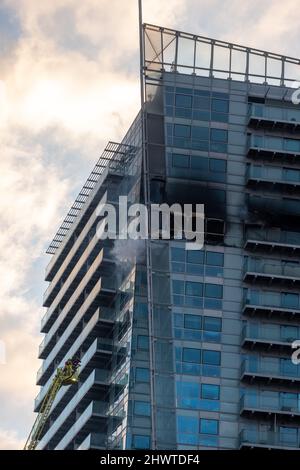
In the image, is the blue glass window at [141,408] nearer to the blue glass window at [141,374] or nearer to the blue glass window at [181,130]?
the blue glass window at [141,374]

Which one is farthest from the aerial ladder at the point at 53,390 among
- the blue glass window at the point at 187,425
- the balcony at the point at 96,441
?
the blue glass window at the point at 187,425

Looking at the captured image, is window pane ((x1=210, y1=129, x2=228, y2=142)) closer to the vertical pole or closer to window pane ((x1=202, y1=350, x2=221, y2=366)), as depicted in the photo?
the vertical pole

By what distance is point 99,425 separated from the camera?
440 ft

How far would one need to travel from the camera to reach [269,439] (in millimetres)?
120250

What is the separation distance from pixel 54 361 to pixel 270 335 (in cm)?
4703

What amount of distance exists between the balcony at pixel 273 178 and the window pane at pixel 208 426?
89.4ft

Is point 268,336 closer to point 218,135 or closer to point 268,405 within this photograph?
point 268,405

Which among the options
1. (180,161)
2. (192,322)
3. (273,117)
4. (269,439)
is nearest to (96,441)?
(192,322)

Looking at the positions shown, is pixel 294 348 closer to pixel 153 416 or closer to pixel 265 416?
pixel 265 416

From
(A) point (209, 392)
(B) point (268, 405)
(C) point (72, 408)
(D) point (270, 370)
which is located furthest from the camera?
(C) point (72, 408)

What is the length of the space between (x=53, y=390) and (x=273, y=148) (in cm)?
4463

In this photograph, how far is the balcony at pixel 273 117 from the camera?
5202 inches

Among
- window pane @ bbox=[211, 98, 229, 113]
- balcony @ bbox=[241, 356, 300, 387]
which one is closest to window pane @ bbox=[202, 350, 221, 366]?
balcony @ bbox=[241, 356, 300, 387]
